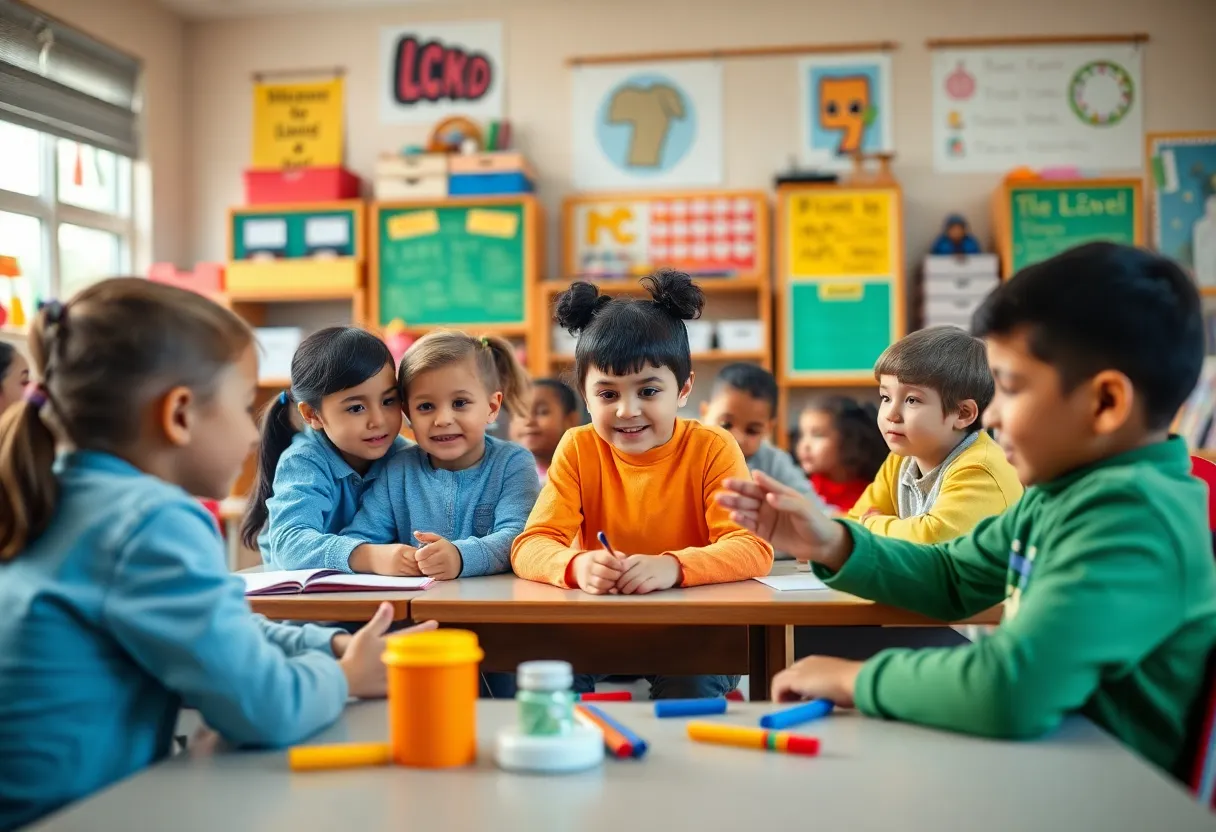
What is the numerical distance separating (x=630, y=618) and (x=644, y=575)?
0.10 meters

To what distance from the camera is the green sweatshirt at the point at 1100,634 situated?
924mm

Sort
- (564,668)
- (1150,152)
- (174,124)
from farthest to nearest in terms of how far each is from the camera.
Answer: (174,124) → (1150,152) → (564,668)

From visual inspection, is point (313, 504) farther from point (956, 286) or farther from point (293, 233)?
point (956, 286)

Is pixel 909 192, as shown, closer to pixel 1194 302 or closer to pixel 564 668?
pixel 1194 302

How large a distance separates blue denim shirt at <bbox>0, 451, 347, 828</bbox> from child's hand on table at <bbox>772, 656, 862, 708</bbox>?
48 centimetres

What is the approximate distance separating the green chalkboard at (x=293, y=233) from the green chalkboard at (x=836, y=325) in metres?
2.16

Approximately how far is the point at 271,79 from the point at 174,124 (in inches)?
22.2

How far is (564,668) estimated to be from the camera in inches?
34.7

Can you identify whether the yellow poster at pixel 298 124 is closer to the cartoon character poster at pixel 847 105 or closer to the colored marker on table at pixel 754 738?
the cartoon character poster at pixel 847 105

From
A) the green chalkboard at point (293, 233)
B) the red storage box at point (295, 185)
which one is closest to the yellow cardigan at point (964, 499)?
the green chalkboard at point (293, 233)

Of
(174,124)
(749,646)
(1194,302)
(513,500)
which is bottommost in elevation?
(749,646)

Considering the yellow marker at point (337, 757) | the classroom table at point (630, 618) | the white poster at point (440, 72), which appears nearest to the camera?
the yellow marker at point (337, 757)

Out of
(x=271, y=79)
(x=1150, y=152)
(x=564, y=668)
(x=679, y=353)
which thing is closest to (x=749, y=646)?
(x=679, y=353)

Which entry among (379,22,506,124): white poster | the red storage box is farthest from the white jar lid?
(379,22,506,124): white poster
